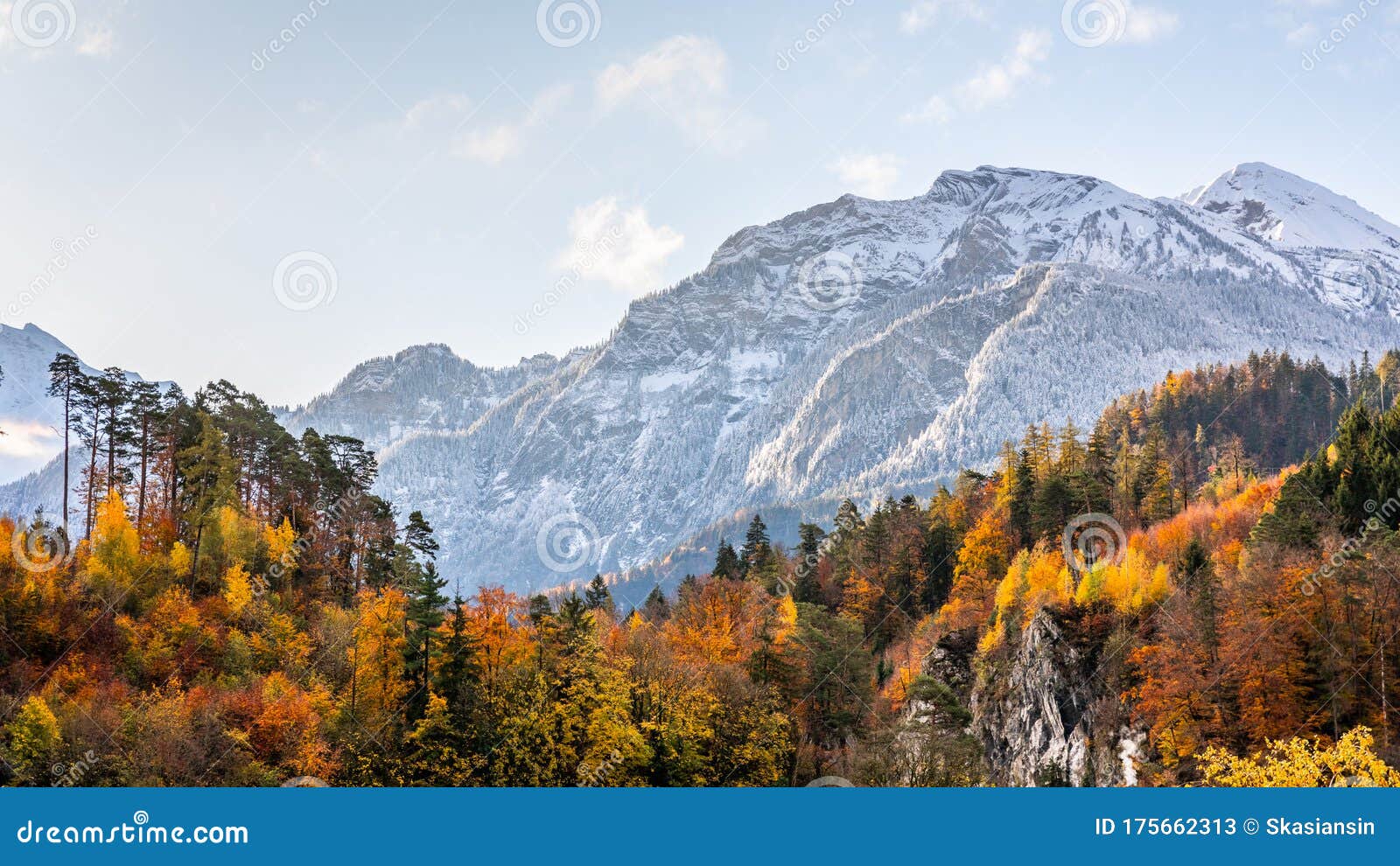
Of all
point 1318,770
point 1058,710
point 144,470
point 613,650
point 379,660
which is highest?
point 144,470

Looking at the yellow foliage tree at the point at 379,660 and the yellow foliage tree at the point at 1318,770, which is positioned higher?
the yellow foliage tree at the point at 379,660

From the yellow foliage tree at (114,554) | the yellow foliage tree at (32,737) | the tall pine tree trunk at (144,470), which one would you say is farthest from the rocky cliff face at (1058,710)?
the tall pine tree trunk at (144,470)

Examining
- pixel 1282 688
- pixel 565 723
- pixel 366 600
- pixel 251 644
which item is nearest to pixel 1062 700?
pixel 1282 688

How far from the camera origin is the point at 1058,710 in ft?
268

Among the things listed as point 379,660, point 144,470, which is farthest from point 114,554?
point 379,660

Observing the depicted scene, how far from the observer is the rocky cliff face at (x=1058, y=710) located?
76312 millimetres

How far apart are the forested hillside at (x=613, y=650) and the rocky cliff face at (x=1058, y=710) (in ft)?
0.84

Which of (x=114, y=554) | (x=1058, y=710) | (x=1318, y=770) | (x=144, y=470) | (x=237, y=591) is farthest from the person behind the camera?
(x=144, y=470)

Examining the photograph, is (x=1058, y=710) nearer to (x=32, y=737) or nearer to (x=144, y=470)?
(x=32, y=737)

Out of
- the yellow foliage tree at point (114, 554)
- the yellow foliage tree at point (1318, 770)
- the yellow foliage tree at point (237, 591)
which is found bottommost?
the yellow foliage tree at point (1318, 770)

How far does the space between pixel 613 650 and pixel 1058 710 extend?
33598 millimetres

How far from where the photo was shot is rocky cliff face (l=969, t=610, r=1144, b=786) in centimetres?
7631

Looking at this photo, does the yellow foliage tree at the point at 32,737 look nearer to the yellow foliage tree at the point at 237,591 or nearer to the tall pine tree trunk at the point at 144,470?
the yellow foliage tree at the point at 237,591

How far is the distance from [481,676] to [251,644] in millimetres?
19042
